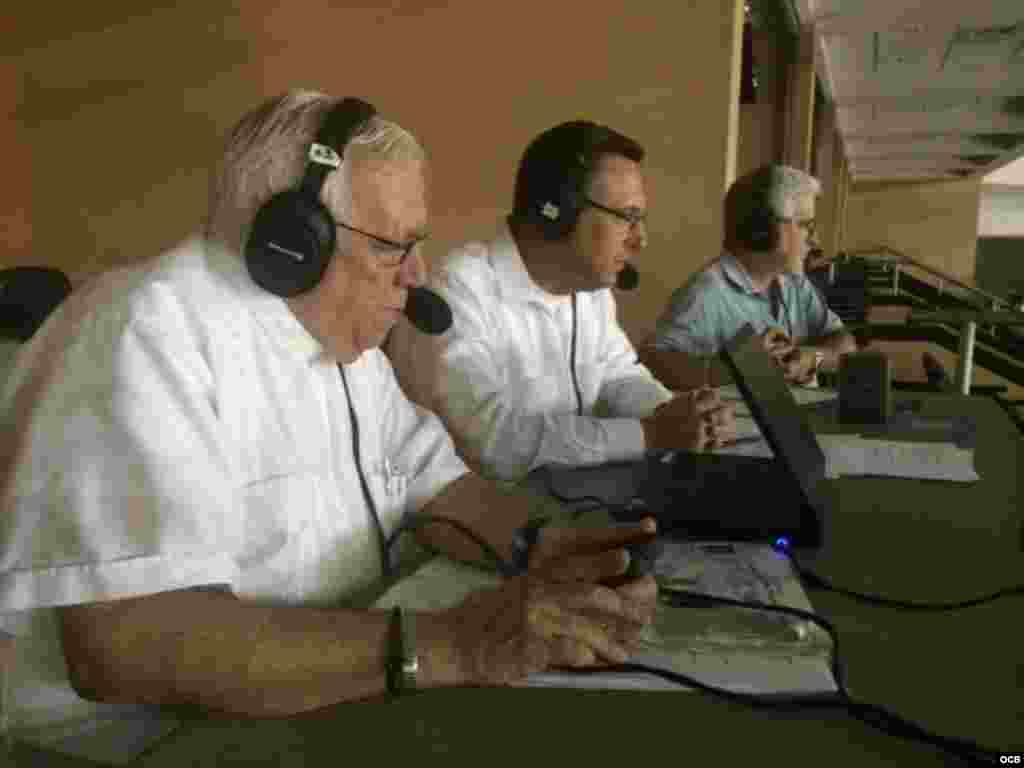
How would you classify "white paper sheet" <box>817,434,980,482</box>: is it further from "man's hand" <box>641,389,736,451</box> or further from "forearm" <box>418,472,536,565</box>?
"forearm" <box>418,472,536,565</box>

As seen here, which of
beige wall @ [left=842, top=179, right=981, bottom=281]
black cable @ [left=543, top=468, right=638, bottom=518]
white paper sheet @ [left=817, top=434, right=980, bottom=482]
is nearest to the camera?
black cable @ [left=543, top=468, right=638, bottom=518]

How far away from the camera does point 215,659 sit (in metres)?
0.63

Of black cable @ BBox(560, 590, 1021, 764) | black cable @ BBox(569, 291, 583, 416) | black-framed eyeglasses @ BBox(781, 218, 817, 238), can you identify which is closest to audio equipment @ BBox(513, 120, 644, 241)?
black cable @ BBox(569, 291, 583, 416)

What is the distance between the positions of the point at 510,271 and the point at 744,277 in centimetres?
92

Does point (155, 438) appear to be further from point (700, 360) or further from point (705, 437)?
point (700, 360)

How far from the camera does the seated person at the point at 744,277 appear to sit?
2117 mm

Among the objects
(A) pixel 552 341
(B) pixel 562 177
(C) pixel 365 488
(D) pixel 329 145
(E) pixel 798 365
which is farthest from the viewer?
(E) pixel 798 365

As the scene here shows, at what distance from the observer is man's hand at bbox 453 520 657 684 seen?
2.10ft

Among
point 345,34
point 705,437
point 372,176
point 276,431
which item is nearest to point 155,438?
point 276,431

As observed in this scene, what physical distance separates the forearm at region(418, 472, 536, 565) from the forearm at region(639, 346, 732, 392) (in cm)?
98

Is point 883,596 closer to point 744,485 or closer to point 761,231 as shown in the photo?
point 744,485

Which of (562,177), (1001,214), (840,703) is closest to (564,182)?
(562,177)

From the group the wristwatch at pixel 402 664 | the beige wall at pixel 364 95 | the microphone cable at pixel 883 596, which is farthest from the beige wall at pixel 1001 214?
the wristwatch at pixel 402 664

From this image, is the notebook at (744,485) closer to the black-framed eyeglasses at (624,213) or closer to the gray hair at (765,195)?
the black-framed eyeglasses at (624,213)
